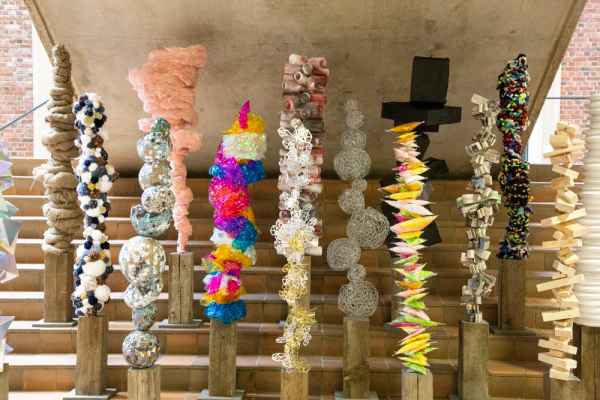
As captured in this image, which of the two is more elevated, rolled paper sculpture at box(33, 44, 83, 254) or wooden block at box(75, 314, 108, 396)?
rolled paper sculpture at box(33, 44, 83, 254)

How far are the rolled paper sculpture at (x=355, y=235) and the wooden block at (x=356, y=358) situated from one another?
0.26ft

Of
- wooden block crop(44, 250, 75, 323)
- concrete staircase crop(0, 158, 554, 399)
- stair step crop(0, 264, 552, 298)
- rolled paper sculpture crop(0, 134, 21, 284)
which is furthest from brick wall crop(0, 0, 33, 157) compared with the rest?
rolled paper sculpture crop(0, 134, 21, 284)

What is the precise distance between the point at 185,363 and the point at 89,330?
68 cm

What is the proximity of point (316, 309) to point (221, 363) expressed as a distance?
945mm

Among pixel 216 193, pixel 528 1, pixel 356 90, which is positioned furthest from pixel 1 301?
pixel 528 1

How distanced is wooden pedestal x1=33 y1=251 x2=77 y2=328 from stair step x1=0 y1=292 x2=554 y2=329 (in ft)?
→ 0.75

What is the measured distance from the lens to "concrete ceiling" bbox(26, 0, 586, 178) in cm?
418

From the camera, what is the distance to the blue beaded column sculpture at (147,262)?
3.13m

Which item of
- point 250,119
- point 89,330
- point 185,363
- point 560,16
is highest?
point 560,16

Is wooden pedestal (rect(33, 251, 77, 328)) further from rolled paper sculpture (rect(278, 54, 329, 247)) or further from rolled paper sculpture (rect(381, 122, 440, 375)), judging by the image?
rolled paper sculpture (rect(381, 122, 440, 375))

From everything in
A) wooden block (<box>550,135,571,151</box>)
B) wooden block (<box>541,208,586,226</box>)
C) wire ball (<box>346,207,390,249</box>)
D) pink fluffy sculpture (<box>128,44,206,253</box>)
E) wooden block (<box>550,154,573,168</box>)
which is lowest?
wire ball (<box>346,207,390,249</box>)

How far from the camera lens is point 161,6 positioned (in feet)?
13.8

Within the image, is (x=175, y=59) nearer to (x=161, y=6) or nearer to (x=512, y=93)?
(x=161, y=6)

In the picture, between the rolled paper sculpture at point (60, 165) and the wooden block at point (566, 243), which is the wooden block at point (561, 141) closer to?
the wooden block at point (566, 243)
